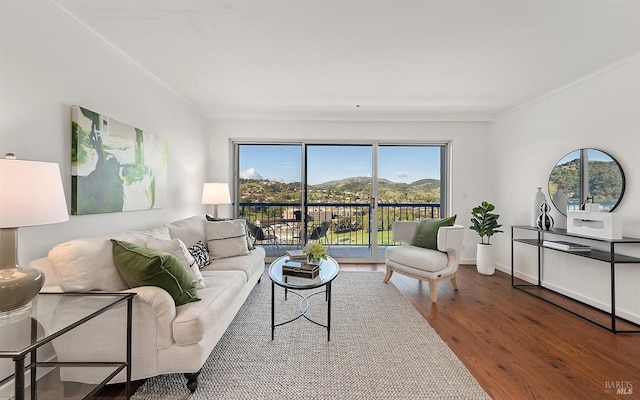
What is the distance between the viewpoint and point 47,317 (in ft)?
4.29

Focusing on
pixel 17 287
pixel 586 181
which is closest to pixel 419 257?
pixel 586 181

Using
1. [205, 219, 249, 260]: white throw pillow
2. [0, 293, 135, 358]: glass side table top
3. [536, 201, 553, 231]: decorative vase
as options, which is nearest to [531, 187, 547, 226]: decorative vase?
[536, 201, 553, 231]: decorative vase

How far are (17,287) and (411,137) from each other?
4.61 meters

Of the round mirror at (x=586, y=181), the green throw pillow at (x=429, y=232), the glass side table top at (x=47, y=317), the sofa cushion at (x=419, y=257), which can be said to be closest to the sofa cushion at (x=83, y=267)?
the glass side table top at (x=47, y=317)

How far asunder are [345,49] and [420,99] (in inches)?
66.6

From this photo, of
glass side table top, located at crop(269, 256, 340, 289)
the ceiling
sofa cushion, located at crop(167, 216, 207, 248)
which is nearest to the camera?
the ceiling

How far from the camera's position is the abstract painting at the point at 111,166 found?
199 cm

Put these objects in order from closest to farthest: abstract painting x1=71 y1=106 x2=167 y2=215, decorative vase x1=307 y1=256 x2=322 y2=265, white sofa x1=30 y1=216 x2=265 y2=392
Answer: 1. white sofa x1=30 y1=216 x2=265 y2=392
2. abstract painting x1=71 y1=106 x2=167 y2=215
3. decorative vase x1=307 y1=256 x2=322 y2=265

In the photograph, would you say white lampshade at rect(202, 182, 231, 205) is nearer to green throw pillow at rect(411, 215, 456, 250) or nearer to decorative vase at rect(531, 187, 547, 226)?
green throw pillow at rect(411, 215, 456, 250)

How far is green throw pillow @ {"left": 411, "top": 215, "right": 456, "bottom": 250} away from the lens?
3.41 metres

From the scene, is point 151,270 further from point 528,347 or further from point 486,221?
point 486,221

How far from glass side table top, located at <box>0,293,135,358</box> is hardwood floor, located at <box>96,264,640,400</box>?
0.65 m

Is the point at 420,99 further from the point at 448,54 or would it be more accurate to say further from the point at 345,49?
the point at 345,49

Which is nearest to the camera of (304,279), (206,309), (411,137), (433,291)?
(206,309)
